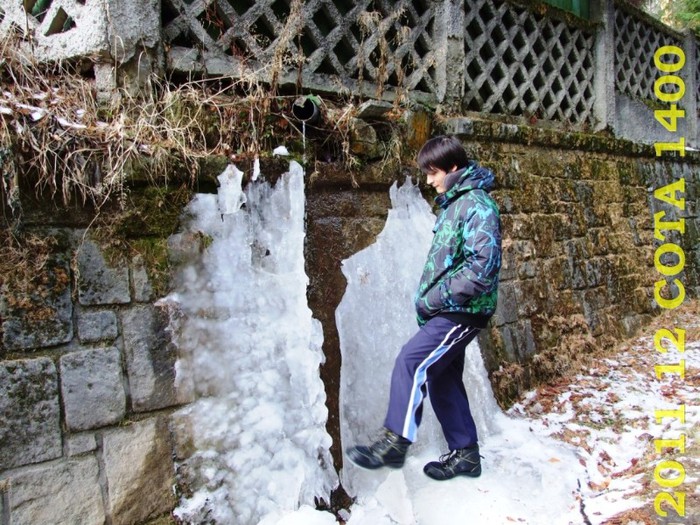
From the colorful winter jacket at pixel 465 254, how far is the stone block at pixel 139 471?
4.50ft

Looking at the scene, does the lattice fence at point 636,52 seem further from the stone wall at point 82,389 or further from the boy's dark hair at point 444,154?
the stone wall at point 82,389

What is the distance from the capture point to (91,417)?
2.41m

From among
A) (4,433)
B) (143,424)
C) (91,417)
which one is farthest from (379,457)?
(4,433)

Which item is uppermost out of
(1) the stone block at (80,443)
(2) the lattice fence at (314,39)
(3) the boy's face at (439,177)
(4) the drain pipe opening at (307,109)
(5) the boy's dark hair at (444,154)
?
(2) the lattice fence at (314,39)

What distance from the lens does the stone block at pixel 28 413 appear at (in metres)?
2.23

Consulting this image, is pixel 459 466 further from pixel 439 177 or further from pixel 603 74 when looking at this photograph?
pixel 603 74

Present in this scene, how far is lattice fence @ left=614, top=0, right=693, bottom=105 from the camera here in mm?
5984

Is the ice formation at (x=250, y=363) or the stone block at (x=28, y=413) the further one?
the ice formation at (x=250, y=363)

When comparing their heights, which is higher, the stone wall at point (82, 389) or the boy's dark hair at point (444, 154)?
the boy's dark hair at point (444, 154)

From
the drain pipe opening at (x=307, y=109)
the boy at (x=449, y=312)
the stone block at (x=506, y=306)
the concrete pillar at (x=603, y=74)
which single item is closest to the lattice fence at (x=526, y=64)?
the concrete pillar at (x=603, y=74)

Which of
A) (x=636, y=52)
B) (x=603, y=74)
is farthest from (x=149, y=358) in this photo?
(x=636, y=52)

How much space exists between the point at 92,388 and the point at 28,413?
0.25 m

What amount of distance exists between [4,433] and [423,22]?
12.0ft

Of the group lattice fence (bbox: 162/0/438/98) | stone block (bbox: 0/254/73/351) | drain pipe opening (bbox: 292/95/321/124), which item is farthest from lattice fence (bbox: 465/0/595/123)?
stone block (bbox: 0/254/73/351)
